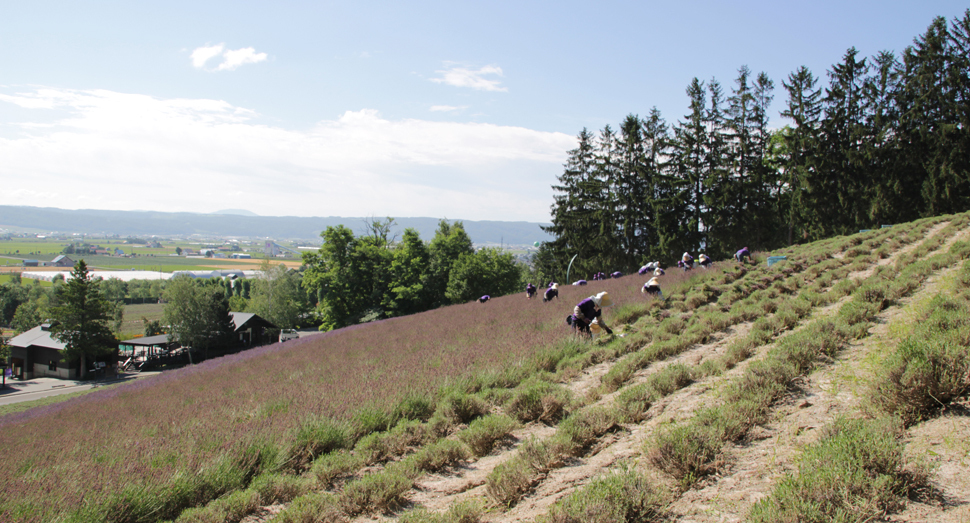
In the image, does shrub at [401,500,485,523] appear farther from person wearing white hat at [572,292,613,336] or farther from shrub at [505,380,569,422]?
person wearing white hat at [572,292,613,336]

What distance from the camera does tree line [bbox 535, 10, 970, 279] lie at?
3325cm

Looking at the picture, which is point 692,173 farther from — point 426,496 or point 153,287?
point 153,287

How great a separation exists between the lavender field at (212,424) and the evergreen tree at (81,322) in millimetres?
38070

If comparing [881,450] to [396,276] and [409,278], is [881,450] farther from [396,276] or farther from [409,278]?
[396,276]

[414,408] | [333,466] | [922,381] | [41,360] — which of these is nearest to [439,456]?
[333,466]

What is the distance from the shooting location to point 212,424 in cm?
652

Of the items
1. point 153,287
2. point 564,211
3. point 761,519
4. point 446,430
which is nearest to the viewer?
point 761,519

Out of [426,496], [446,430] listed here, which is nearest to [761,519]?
[426,496]

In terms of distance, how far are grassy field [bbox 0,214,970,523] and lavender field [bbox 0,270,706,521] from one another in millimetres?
33

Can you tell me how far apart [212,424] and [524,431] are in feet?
14.3

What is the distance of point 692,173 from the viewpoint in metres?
41.4

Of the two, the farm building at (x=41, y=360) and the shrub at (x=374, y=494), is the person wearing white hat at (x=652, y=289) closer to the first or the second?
the shrub at (x=374, y=494)

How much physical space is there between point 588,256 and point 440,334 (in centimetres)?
3559

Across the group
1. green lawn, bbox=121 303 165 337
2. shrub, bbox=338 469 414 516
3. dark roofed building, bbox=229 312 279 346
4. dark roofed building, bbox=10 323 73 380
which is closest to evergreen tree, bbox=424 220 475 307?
dark roofed building, bbox=229 312 279 346
